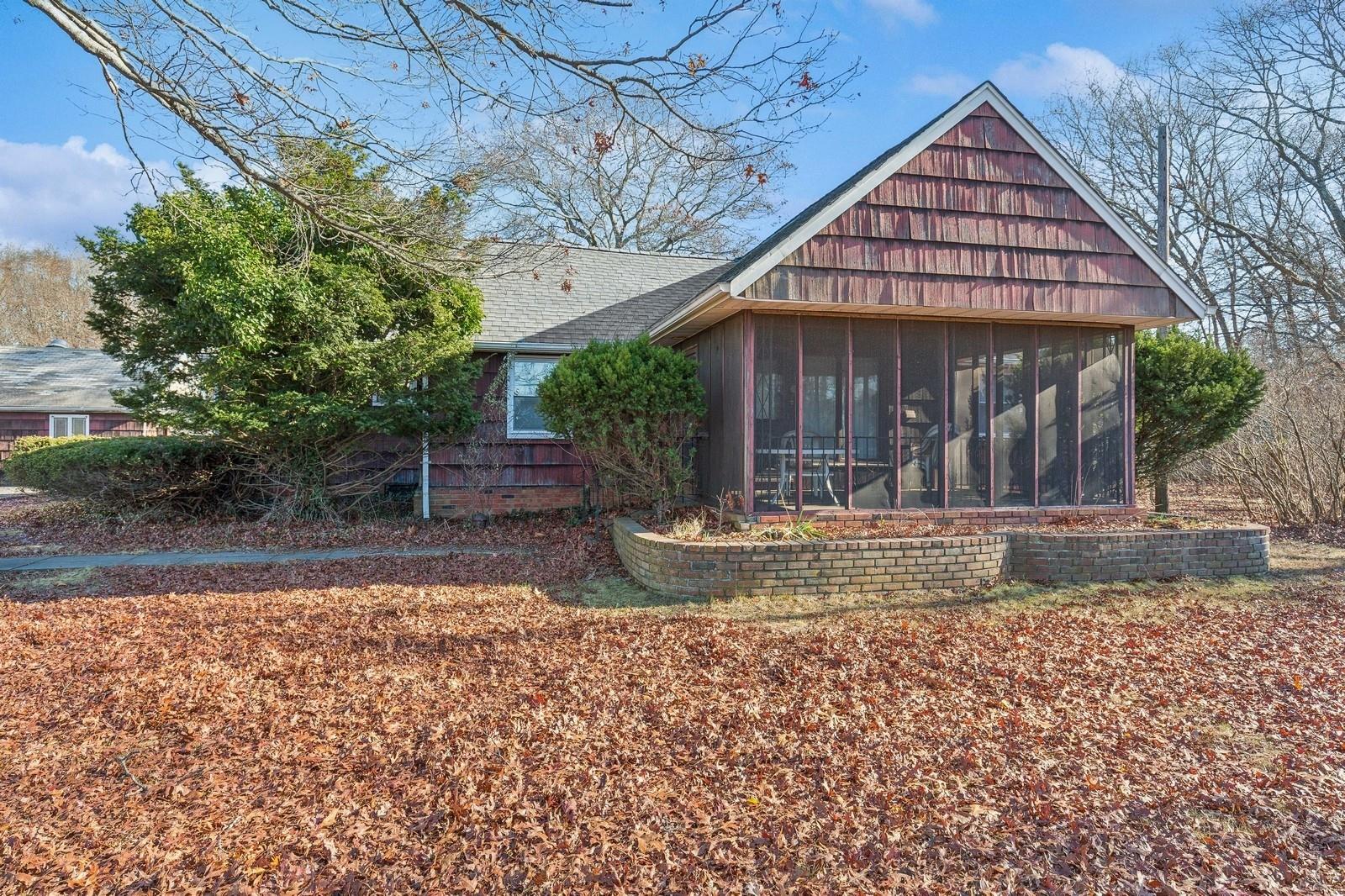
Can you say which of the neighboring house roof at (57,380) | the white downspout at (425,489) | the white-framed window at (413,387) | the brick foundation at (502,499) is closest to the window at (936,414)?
the brick foundation at (502,499)

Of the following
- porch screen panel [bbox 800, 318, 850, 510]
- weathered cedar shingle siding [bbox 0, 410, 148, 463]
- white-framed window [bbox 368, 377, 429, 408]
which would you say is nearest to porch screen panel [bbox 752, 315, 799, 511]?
porch screen panel [bbox 800, 318, 850, 510]

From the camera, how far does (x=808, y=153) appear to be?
5.95 meters

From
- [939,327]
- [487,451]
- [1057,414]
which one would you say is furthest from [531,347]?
[1057,414]

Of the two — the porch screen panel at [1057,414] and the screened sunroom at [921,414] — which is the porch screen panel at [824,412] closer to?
the screened sunroom at [921,414]

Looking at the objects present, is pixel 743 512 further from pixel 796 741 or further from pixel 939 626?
pixel 796 741

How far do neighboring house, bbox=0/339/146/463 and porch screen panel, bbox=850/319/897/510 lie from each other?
727 inches

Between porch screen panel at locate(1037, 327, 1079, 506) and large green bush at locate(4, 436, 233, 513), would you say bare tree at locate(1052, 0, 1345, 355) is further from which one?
large green bush at locate(4, 436, 233, 513)

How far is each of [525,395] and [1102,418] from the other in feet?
25.4

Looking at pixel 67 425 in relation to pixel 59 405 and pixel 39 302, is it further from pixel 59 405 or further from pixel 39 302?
pixel 39 302

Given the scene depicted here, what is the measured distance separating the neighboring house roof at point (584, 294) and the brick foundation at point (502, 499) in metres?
2.17

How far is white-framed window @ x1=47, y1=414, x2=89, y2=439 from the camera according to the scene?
18547 mm

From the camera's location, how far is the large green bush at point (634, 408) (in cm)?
744

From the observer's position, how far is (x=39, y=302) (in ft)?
104

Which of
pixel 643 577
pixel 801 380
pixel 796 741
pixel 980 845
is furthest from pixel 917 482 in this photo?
pixel 980 845
